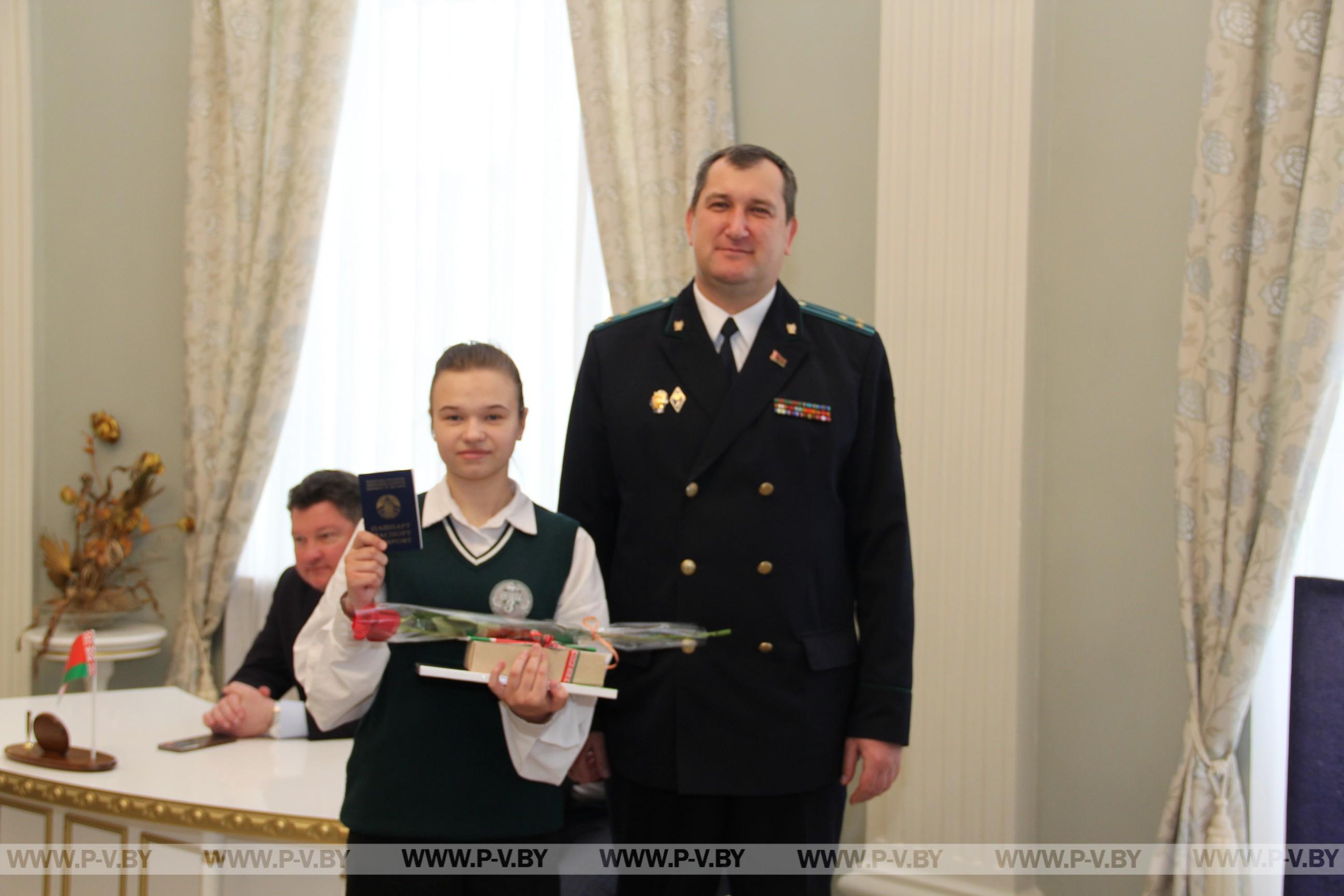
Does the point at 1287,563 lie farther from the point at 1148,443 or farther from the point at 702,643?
the point at 702,643

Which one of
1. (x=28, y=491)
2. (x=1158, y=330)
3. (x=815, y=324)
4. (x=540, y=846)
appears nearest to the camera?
(x=540, y=846)

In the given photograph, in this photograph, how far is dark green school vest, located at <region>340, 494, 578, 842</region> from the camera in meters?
1.71

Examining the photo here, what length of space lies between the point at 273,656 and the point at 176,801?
35.2 inches

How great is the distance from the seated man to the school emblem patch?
1018 millimetres

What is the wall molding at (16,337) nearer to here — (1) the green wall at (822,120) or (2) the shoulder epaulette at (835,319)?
(1) the green wall at (822,120)

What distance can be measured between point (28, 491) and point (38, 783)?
2.91 meters

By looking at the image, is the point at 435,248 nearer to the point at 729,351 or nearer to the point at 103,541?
the point at 103,541

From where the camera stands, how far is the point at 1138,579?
9.78 ft

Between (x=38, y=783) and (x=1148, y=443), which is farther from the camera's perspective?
(x=1148, y=443)

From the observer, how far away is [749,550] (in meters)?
1.87

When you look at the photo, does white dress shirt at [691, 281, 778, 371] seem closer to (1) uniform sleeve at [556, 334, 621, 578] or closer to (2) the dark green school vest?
(1) uniform sleeve at [556, 334, 621, 578]

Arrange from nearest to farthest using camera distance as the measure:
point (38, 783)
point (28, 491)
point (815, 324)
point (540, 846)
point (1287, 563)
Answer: point (540, 846) → point (815, 324) → point (38, 783) → point (1287, 563) → point (28, 491)

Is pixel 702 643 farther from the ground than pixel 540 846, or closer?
farther from the ground

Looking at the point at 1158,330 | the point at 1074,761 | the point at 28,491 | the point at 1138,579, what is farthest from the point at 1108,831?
the point at 28,491
